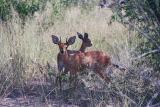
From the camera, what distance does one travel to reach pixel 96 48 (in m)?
9.40

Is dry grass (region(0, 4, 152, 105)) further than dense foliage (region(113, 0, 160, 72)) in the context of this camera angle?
Yes

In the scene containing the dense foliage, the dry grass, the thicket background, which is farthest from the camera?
the dry grass

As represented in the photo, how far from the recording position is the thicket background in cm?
629

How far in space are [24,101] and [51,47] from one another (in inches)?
93.1

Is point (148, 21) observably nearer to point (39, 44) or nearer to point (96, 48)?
point (39, 44)

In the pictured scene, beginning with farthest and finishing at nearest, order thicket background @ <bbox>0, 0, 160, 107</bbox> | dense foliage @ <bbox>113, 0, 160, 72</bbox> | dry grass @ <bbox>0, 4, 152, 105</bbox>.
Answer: dry grass @ <bbox>0, 4, 152, 105</bbox>, thicket background @ <bbox>0, 0, 160, 107</bbox>, dense foliage @ <bbox>113, 0, 160, 72</bbox>

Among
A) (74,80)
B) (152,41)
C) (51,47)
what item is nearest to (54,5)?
(51,47)

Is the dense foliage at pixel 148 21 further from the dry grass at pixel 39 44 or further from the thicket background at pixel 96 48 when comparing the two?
the dry grass at pixel 39 44

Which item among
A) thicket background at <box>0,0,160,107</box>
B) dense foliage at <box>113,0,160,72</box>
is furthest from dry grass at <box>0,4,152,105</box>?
dense foliage at <box>113,0,160,72</box>

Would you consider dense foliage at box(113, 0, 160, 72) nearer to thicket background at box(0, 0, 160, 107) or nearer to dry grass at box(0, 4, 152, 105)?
thicket background at box(0, 0, 160, 107)

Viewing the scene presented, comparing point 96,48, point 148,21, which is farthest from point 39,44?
point 148,21

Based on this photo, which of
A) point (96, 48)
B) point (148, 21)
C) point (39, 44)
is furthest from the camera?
point (96, 48)

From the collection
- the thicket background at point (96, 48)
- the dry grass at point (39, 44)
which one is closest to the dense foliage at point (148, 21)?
the thicket background at point (96, 48)

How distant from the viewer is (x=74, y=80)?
692cm
